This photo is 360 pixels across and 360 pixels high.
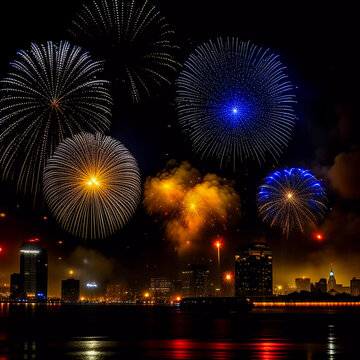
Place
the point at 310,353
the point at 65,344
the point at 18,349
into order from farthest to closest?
the point at 65,344 < the point at 18,349 < the point at 310,353

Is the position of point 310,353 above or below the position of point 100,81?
below

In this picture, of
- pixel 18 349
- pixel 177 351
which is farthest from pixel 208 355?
pixel 18 349

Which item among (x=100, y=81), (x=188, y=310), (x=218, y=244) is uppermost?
(x=100, y=81)

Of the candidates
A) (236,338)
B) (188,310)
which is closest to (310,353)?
(236,338)

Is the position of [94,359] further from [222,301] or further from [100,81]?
[222,301]

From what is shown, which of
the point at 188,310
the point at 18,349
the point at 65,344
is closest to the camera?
the point at 18,349

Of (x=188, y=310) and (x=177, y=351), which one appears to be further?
(x=188, y=310)

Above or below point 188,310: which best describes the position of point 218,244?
above

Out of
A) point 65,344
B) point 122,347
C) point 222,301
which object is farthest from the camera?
point 222,301

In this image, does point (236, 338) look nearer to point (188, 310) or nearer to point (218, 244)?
point (218, 244)
